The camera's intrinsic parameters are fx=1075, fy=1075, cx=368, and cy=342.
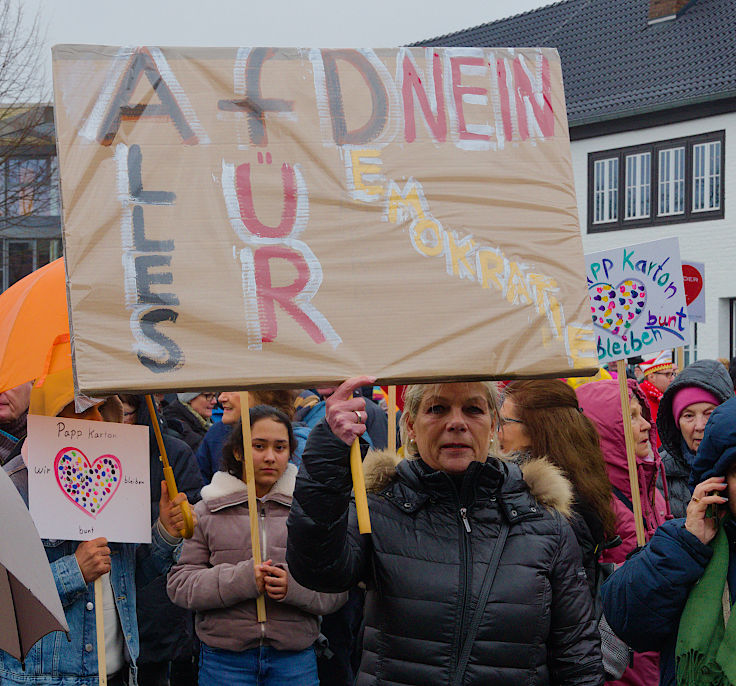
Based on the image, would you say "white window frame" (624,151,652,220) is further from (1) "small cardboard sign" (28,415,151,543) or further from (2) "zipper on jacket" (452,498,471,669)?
(2) "zipper on jacket" (452,498,471,669)

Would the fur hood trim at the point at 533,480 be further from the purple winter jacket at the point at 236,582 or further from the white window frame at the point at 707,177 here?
the white window frame at the point at 707,177

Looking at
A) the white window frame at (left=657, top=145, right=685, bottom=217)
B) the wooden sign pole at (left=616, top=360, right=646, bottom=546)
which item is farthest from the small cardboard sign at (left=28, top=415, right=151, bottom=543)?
the white window frame at (left=657, top=145, right=685, bottom=217)

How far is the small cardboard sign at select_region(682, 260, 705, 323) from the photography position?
9414mm

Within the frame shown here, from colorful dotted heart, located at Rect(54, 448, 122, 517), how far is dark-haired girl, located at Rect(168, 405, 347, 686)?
0.78 metres

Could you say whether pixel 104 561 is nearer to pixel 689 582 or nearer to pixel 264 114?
pixel 264 114

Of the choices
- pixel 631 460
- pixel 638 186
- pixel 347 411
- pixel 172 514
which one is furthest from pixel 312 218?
pixel 638 186

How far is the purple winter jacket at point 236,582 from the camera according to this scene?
4.55 m

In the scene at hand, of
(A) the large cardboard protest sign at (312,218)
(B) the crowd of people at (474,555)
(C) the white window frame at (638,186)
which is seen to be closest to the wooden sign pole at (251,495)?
(B) the crowd of people at (474,555)

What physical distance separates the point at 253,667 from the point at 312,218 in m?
2.41

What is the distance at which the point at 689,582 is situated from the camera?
2.99 m

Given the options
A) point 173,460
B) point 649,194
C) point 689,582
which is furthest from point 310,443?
point 649,194

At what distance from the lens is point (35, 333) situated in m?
3.78

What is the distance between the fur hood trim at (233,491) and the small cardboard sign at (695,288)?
550 cm

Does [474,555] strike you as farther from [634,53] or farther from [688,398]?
[634,53]
